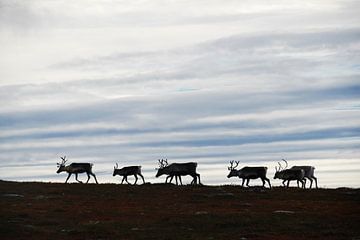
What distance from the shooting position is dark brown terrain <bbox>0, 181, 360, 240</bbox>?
116ft

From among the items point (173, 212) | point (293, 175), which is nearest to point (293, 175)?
point (293, 175)

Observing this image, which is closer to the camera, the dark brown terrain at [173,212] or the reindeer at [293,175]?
the dark brown terrain at [173,212]

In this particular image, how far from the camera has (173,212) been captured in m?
41.6

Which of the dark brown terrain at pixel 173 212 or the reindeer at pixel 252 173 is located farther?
the reindeer at pixel 252 173

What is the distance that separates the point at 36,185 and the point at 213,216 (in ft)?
67.4

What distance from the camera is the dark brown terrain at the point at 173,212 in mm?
35438

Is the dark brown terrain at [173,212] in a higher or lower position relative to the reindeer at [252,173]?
lower

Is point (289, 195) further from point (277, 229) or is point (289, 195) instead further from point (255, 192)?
point (277, 229)

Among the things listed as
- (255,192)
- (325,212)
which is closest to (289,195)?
(255,192)

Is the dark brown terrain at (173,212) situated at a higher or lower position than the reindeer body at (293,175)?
lower

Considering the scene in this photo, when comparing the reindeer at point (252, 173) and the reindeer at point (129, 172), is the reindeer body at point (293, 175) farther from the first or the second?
the reindeer at point (129, 172)

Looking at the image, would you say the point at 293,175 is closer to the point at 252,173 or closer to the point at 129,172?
the point at 252,173

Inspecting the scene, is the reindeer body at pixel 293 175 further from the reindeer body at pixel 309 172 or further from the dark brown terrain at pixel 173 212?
the dark brown terrain at pixel 173 212

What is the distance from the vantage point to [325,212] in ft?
138
